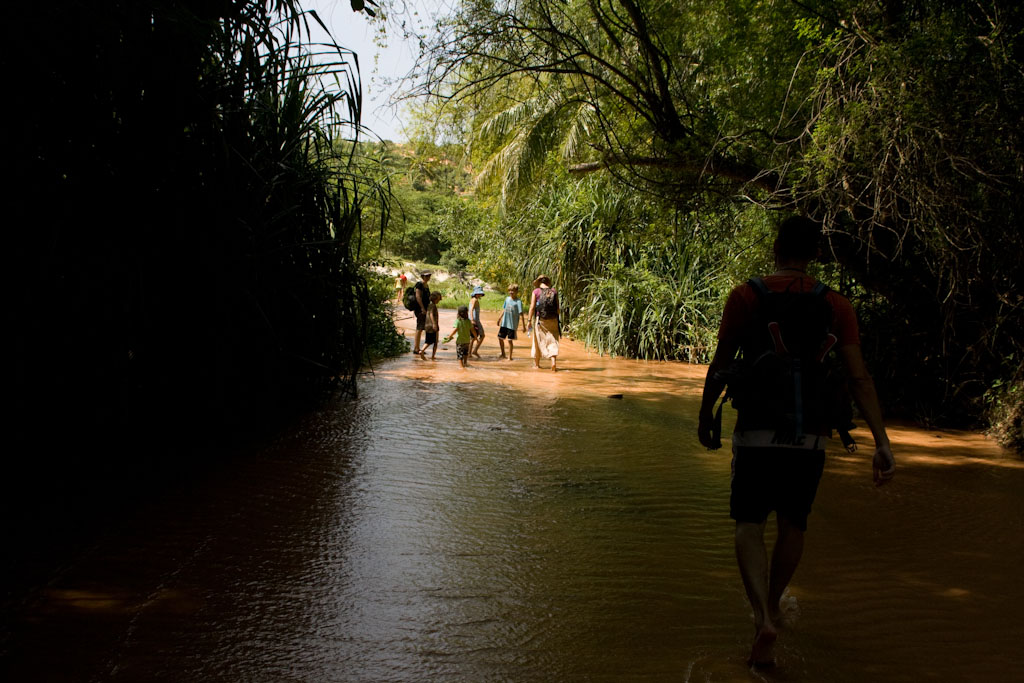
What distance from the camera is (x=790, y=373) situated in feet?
11.1

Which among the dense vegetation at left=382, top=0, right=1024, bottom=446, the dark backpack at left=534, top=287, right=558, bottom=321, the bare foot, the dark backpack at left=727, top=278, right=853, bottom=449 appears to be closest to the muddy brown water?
the bare foot

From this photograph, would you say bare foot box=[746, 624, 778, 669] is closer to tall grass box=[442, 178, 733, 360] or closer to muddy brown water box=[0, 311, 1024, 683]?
muddy brown water box=[0, 311, 1024, 683]

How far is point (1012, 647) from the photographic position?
3.64m

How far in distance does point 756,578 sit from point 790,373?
2.86 ft

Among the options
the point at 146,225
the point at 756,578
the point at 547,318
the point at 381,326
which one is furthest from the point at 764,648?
the point at 381,326

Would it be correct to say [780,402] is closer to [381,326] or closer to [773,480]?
[773,480]

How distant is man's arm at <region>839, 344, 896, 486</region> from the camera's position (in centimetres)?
349

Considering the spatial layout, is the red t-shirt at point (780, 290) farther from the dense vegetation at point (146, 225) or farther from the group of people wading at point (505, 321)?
the group of people wading at point (505, 321)

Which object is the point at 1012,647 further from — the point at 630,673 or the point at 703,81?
the point at 703,81

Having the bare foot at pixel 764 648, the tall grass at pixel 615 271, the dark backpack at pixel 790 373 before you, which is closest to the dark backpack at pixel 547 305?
the tall grass at pixel 615 271

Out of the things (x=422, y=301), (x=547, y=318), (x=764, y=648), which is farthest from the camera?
(x=422, y=301)

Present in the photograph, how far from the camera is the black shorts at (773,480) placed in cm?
343

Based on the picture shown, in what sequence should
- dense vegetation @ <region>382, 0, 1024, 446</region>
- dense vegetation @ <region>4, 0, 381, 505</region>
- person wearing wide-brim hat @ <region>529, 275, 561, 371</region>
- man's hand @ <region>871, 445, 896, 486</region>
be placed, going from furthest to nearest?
1. person wearing wide-brim hat @ <region>529, 275, 561, 371</region>
2. dense vegetation @ <region>382, 0, 1024, 446</region>
3. dense vegetation @ <region>4, 0, 381, 505</region>
4. man's hand @ <region>871, 445, 896, 486</region>

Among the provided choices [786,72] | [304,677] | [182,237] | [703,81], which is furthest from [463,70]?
[304,677]
